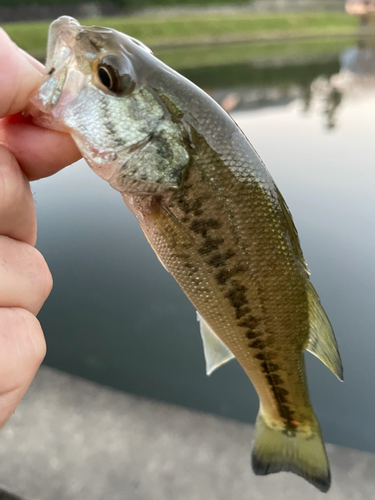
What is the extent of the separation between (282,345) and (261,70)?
15.8 meters

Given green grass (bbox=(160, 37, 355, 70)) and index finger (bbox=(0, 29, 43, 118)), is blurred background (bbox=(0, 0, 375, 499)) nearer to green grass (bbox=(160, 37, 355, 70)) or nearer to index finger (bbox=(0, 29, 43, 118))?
index finger (bbox=(0, 29, 43, 118))

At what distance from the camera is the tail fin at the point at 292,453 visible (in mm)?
1319

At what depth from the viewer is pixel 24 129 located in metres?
0.82

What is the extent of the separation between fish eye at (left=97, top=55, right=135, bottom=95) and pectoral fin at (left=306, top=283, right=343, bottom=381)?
813mm

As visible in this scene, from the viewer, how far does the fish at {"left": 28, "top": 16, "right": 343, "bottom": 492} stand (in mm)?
851

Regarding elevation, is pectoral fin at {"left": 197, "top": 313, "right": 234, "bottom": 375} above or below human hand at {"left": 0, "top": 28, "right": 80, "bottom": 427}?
below

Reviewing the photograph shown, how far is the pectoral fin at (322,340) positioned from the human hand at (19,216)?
80 centimetres

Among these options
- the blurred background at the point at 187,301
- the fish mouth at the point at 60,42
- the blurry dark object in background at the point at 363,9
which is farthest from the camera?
the blurry dark object in background at the point at 363,9

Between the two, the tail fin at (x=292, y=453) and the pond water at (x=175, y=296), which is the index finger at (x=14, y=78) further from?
the pond water at (x=175, y=296)

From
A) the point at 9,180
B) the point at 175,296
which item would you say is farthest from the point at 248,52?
the point at 9,180

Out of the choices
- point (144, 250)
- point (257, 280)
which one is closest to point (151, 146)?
point (257, 280)

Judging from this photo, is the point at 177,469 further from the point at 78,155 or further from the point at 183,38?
the point at 183,38

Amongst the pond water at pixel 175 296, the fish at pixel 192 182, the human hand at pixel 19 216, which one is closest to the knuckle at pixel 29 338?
the human hand at pixel 19 216

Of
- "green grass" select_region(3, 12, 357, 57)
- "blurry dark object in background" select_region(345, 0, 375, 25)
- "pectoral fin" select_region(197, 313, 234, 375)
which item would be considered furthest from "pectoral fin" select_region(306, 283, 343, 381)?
"blurry dark object in background" select_region(345, 0, 375, 25)
